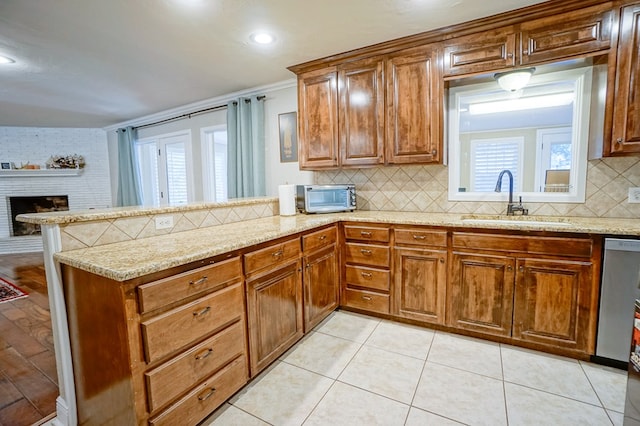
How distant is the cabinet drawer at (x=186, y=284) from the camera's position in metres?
1.17

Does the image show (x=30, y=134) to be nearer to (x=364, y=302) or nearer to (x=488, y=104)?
(x=364, y=302)

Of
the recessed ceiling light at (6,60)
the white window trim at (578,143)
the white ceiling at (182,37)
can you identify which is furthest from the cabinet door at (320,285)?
the recessed ceiling light at (6,60)

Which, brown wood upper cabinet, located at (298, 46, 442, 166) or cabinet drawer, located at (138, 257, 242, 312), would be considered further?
Answer: brown wood upper cabinet, located at (298, 46, 442, 166)

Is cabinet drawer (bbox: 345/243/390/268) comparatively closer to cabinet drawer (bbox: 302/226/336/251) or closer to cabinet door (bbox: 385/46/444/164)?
cabinet drawer (bbox: 302/226/336/251)

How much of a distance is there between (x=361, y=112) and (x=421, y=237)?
1.27m

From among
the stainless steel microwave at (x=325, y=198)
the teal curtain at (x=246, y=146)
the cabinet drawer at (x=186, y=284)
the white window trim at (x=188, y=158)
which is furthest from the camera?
the white window trim at (x=188, y=158)

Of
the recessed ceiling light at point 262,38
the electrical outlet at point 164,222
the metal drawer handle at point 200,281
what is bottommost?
the metal drawer handle at point 200,281

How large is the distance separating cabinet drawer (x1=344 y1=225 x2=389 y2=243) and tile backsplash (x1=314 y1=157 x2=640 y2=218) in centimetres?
60

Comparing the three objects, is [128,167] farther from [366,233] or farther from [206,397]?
[206,397]

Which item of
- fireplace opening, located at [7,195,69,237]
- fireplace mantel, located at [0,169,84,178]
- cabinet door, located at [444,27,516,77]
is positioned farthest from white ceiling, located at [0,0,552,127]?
fireplace opening, located at [7,195,69,237]

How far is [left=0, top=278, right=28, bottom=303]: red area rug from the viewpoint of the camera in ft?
10.7

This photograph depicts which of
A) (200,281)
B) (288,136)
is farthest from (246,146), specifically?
(200,281)

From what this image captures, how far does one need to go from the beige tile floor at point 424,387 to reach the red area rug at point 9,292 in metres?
3.39

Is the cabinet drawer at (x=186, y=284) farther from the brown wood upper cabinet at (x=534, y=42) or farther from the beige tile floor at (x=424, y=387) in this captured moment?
the brown wood upper cabinet at (x=534, y=42)
